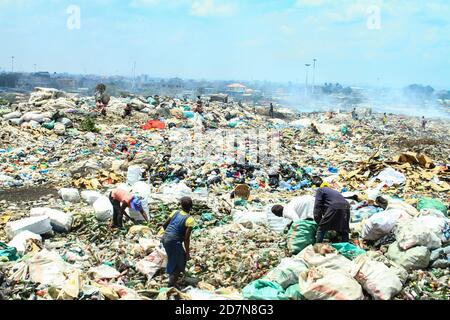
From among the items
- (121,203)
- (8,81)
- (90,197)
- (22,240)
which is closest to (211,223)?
(121,203)

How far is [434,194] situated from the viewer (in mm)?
8430

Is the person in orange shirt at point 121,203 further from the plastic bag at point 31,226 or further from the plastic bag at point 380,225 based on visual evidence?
the plastic bag at point 380,225

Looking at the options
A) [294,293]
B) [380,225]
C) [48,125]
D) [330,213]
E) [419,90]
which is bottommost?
[294,293]

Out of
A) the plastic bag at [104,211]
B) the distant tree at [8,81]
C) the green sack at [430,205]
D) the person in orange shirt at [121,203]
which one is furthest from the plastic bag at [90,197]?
the distant tree at [8,81]

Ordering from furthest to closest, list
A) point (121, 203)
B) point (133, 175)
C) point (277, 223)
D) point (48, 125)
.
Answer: point (48, 125), point (133, 175), point (121, 203), point (277, 223)

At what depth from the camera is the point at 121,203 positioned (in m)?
6.51

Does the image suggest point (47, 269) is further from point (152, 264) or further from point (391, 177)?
point (391, 177)

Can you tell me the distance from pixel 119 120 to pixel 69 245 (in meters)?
11.8

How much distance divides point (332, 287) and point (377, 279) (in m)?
0.50

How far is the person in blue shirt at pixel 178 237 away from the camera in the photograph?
465 cm

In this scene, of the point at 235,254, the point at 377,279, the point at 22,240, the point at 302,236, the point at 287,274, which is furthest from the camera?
the point at 22,240

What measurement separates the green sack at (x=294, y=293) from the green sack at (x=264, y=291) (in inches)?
2.2
